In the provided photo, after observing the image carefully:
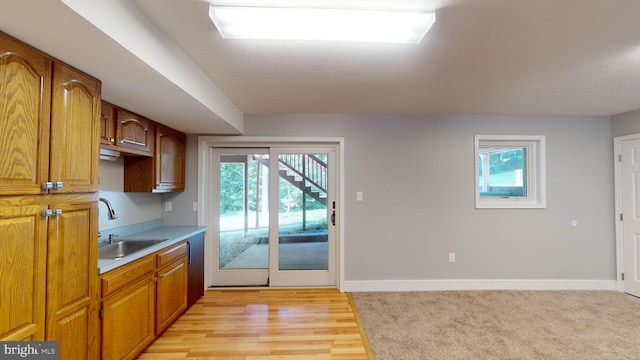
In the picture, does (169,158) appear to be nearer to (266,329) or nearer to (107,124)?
(107,124)

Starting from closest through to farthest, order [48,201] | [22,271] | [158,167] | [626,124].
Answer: [22,271] → [48,201] → [158,167] → [626,124]

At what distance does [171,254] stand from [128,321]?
2.16ft

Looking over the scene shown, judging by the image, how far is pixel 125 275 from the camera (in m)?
1.88

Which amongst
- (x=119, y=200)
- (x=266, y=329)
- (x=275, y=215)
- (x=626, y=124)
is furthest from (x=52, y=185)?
(x=626, y=124)

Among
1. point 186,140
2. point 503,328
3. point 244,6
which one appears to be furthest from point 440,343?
point 186,140

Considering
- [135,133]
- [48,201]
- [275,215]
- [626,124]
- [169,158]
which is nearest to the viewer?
[48,201]

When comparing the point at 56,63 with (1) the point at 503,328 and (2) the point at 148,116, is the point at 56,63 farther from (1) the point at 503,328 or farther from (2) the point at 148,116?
(1) the point at 503,328

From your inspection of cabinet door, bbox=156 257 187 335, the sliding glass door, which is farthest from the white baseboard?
cabinet door, bbox=156 257 187 335

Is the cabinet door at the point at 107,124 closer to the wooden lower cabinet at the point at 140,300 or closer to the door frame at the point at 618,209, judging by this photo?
the wooden lower cabinet at the point at 140,300

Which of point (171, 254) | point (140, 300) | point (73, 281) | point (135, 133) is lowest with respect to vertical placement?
point (140, 300)

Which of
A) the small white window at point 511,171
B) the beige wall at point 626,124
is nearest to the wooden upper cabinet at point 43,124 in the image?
the small white window at point 511,171

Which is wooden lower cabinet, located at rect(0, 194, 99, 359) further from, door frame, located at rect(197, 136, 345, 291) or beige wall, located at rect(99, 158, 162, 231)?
door frame, located at rect(197, 136, 345, 291)

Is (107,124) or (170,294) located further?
(170,294)

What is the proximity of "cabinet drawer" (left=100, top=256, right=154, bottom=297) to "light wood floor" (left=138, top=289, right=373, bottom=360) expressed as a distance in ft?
2.28
